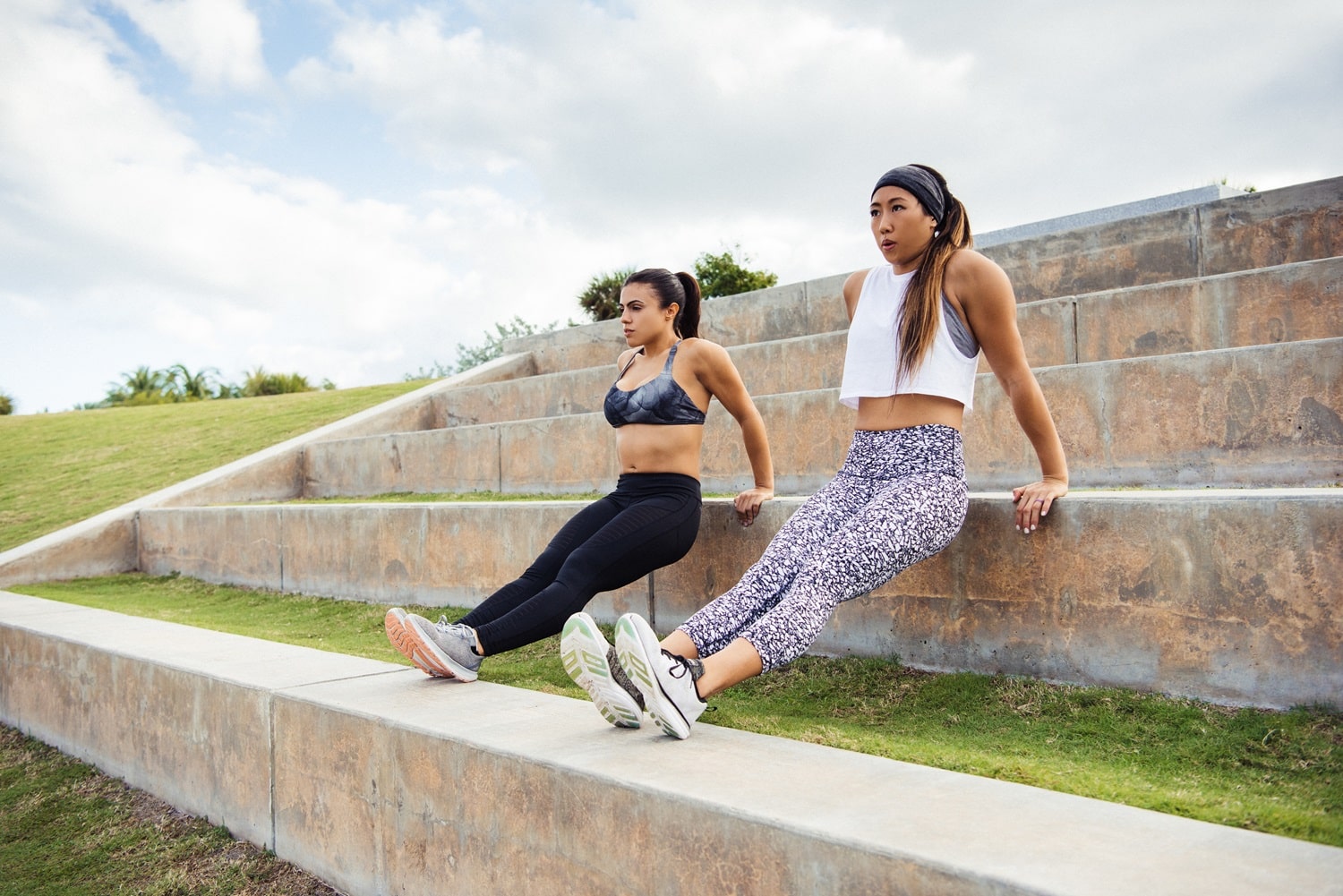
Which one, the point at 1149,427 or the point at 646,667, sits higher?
the point at 1149,427

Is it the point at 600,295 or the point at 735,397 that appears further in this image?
the point at 600,295

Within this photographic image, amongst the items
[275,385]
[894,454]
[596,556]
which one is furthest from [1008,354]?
[275,385]

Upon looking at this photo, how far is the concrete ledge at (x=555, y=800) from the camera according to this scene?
1.48 meters

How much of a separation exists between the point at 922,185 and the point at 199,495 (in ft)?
21.7

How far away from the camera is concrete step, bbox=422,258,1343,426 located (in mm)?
3963

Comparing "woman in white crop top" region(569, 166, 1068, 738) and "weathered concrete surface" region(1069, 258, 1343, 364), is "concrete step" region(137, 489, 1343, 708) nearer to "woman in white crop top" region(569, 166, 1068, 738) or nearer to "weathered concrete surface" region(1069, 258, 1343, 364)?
"woman in white crop top" region(569, 166, 1068, 738)

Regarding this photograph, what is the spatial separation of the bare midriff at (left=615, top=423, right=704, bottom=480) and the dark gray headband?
1.10 m

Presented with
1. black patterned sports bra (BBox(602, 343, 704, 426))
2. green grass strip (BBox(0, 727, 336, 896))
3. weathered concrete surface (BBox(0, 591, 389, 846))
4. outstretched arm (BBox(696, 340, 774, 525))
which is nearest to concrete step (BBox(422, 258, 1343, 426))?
outstretched arm (BBox(696, 340, 774, 525))

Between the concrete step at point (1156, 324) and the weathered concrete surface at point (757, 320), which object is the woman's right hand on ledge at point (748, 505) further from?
the weathered concrete surface at point (757, 320)

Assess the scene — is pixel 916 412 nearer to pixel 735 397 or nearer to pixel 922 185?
Result: pixel 922 185

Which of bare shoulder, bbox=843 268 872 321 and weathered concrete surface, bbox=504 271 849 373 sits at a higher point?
weathered concrete surface, bbox=504 271 849 373

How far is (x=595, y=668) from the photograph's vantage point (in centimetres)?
230

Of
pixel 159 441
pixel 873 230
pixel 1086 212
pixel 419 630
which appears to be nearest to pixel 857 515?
pixel 873 230

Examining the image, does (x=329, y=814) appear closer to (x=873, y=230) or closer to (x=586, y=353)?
(x=873, y=230)
